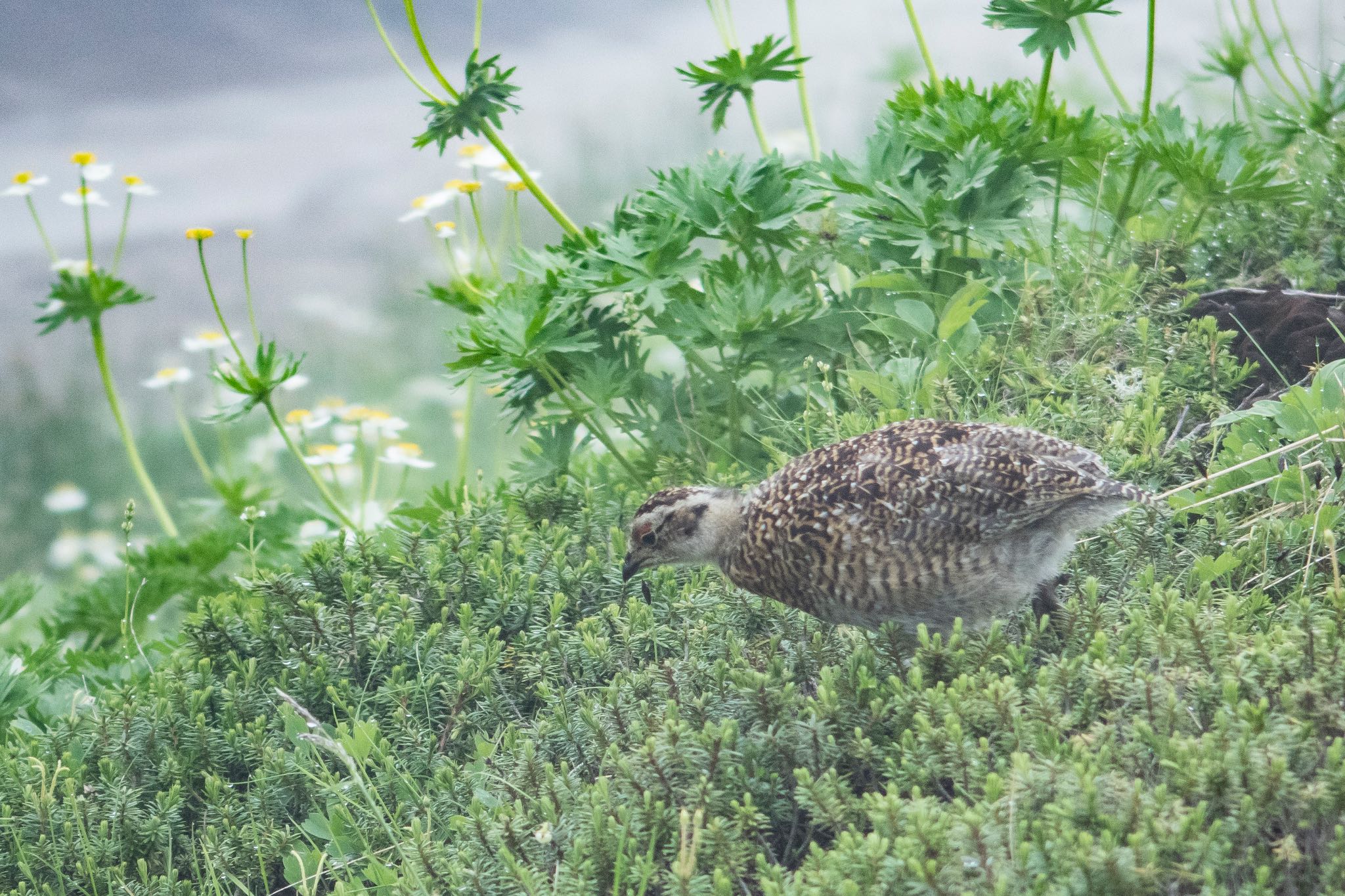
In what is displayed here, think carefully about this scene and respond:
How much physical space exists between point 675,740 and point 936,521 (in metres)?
0.94

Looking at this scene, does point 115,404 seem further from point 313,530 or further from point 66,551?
point 66,551

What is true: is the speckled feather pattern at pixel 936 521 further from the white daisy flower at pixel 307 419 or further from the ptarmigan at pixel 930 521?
the white daisy flower at pixel 307 419

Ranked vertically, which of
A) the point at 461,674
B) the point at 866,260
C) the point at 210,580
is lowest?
the point at 461,674

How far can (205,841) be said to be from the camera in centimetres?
333

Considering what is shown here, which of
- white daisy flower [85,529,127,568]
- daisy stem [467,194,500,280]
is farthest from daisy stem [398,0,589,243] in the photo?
white daisy flower [85,529,127,568]

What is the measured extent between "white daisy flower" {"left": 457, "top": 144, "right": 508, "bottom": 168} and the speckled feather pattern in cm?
308

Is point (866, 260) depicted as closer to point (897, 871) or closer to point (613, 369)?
point (613, 369)

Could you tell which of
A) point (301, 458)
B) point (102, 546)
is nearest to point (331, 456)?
point (301, 458)

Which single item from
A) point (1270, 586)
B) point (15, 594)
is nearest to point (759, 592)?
point (1270, 586)

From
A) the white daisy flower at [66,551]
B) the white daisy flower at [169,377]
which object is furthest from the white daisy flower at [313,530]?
the white daisy flower at [66,551]

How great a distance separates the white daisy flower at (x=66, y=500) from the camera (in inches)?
293

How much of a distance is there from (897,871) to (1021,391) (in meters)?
2.73

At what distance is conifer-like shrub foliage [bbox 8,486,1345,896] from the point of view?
7.57 ft

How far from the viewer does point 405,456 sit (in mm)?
5938
